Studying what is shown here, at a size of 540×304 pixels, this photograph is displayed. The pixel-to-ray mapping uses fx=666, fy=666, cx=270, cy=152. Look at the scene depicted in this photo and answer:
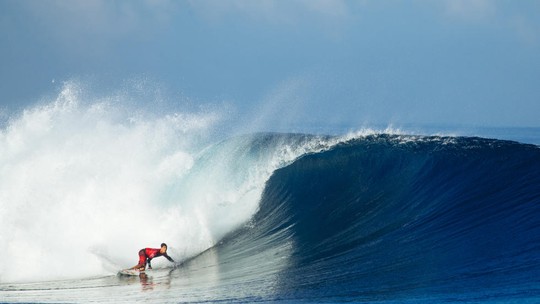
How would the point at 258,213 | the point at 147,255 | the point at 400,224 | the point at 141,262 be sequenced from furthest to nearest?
the point at 258,213
the point at 400,224
the point at 147,255
the point at 141,262

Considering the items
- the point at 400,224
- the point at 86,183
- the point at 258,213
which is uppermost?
the point at 86,183

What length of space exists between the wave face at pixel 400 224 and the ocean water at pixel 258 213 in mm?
39

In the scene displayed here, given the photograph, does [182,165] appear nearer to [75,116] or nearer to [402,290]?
[75,116]

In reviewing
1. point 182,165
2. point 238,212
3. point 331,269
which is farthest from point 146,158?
point 331,269

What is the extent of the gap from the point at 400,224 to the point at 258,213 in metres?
3.21

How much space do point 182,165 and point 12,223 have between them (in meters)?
4.04

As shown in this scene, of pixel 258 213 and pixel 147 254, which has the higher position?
pixel 258 213

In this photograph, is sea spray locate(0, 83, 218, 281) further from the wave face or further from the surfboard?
the wave face

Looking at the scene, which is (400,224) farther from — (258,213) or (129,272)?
(129,272)

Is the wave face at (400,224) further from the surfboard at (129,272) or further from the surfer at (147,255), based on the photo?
the surfboard at (129,272)

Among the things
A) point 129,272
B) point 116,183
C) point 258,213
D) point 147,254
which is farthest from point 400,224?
point 116,183

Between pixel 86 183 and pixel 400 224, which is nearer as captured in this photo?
pixel 400 224

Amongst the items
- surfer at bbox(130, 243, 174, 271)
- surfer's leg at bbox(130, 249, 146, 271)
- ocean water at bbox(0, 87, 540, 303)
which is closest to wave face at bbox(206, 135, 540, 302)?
ocean water at bbox(0, 87, 540, 303)

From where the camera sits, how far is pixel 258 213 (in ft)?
43.3
